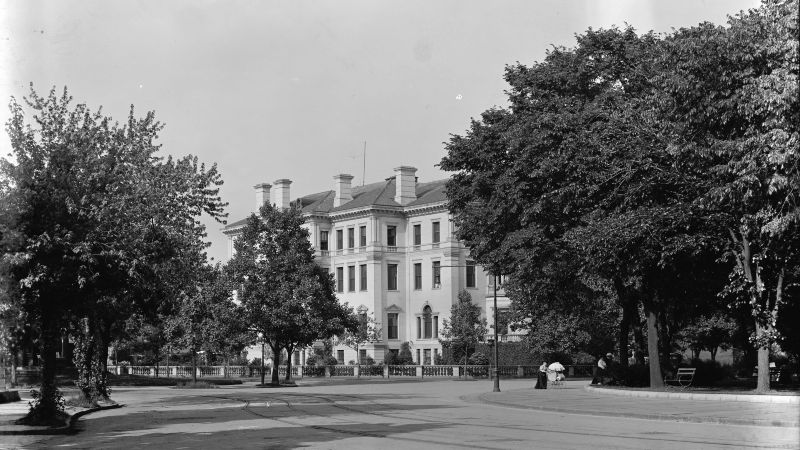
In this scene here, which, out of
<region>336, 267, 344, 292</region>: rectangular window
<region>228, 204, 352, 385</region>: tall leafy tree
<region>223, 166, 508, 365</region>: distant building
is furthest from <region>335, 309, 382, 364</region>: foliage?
<region>228, 204, 352, 385</region>: tall leafy tree

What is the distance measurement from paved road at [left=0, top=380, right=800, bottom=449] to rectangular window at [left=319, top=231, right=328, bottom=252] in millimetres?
75430

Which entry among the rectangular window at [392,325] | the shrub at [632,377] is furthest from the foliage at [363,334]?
the shrub at [632,377]

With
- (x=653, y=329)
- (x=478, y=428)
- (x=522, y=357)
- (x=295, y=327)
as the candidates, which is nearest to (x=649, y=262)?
(x=653, y=329)

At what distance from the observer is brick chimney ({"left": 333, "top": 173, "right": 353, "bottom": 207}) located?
112 metres

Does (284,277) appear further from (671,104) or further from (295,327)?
(671,104)

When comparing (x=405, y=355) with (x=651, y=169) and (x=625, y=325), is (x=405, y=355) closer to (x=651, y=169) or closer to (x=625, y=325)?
(x=625, y=325)

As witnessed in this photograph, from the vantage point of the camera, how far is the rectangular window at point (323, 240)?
11128 centimetres

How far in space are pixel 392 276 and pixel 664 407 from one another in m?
75.7

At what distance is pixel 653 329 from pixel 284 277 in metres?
29.0

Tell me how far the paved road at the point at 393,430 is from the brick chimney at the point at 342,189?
76032 millimetres

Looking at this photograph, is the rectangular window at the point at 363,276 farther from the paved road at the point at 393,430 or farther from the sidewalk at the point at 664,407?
the paved road at the point at 393,430

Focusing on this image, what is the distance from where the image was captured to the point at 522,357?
85938mm

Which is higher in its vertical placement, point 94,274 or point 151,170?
point 151,170

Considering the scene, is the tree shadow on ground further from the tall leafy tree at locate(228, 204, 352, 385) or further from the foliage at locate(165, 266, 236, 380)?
the tall leafy tree at locate(228, 204, 352, 385)
